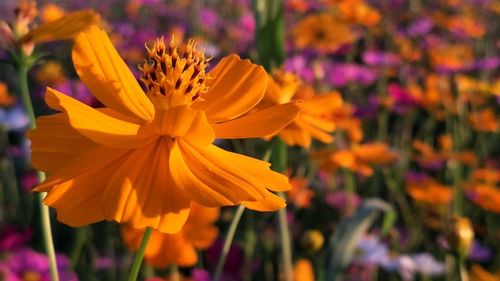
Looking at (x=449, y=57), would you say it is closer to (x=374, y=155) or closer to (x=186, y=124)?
(x=374, y=155)

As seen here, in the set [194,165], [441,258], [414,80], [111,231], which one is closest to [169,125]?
[194,165]

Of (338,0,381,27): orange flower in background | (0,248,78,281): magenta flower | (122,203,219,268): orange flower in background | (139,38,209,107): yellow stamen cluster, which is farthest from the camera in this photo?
(338,0,381,27): orange flower in background

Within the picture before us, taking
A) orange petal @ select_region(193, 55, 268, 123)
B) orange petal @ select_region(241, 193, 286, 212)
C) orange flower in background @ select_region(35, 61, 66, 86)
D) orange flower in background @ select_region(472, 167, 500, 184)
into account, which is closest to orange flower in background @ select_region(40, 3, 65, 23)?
orange flower in background @ select_region(35, 61, 66, 86)

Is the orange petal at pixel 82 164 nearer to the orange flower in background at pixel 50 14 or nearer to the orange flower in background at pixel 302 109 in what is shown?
the orange flower in background at pixel 302 109

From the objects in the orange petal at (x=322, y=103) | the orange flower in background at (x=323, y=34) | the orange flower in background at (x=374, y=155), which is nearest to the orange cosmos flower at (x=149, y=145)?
the orange petal at (x=322, y=103)

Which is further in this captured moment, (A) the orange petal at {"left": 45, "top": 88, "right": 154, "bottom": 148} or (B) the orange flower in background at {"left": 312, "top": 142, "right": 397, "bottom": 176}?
(B) the orange flower in background at {"left": 312, "top": 142, "right": 397, "bottom": 176}

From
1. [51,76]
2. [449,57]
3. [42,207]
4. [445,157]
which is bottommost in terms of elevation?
[449,57]

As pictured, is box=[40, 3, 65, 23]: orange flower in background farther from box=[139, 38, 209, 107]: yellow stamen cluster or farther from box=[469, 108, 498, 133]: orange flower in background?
box=[469, 108, 498, 133]: orange flower in background

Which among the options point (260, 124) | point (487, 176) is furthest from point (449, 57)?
point (260, 124)

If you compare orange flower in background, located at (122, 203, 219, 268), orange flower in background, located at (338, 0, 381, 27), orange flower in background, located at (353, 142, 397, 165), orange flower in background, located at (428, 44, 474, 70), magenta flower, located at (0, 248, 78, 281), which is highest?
orange flower in background, located at (122, 203, 219, 268)
